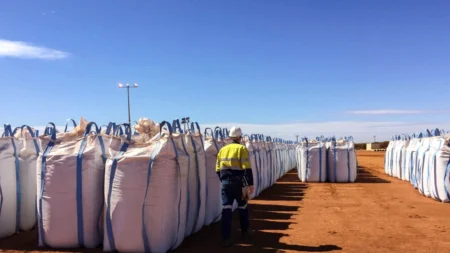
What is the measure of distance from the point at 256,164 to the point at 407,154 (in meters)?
6.86

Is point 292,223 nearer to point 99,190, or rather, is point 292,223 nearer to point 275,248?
point 275,248

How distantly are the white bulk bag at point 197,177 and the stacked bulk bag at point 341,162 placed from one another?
10067 mm

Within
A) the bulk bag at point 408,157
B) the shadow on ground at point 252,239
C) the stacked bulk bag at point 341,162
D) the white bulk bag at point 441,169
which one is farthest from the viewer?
the stacked bulk bag at point 341,162

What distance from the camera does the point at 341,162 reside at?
16578 mm

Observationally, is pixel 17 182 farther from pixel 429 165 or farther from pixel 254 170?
pixel 429 165

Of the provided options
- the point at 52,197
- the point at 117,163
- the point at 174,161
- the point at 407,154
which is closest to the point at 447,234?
the point at 174,161

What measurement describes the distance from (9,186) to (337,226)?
538 cm

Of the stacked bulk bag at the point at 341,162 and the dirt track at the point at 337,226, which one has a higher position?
the stacked bulk bag at the point at 341,162

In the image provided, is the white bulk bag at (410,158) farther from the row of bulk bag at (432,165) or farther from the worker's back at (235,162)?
the worker's back at (235,162)

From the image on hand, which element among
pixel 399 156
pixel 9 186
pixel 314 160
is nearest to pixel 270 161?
pixel 314 160

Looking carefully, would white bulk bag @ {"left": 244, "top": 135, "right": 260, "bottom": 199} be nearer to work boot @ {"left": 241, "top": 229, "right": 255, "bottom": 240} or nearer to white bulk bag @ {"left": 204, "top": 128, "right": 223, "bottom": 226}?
white bulk bag @ {"left": 204, "top": 128, "right": 223, "bottom": 226}

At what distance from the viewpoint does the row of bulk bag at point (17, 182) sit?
687 cm

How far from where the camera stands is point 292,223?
825 cm

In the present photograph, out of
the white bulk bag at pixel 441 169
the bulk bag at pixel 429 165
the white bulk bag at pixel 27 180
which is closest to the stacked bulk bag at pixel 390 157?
the bulk bag at pixel 429 165
